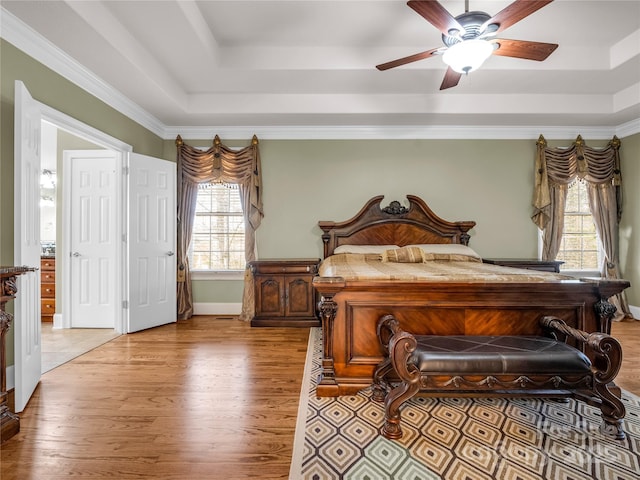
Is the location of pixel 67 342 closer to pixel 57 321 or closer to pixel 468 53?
pixel 57 321

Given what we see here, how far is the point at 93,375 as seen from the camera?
2590 millimetres

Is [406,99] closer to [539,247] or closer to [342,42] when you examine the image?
[342,42]

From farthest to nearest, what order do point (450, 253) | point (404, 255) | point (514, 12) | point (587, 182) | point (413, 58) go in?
point (587, 182) → point (450, 253) → point (404, 255) → point (413, 58) → point (514, 12)

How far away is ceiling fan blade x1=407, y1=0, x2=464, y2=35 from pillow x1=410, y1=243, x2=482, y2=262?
2285mm

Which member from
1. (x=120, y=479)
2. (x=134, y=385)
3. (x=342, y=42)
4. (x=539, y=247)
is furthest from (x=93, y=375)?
(x=539, y=247)

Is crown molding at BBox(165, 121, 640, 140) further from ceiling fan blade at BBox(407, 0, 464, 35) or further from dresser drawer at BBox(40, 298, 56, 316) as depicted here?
dresser drawer at BBox(40, 298, 56, 316)

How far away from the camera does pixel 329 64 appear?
337 centimetres

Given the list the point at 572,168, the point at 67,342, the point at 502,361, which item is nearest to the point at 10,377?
the point at 67,342

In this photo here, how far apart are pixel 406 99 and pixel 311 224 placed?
2082 millimetres

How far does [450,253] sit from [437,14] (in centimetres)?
265

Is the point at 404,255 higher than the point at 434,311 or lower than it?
A: higher

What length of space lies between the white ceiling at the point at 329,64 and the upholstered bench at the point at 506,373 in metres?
2.81

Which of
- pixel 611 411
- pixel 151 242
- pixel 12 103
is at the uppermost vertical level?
pixel 12 103

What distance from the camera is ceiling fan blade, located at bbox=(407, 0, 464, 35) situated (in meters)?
1.87
